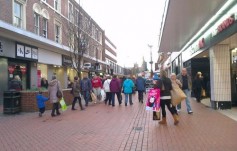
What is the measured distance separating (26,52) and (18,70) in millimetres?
1327

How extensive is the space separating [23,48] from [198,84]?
439 inches

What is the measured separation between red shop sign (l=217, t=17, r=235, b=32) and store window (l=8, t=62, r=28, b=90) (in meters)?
12.8

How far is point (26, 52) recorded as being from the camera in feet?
72.1

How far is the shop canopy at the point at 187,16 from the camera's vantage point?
504 inches

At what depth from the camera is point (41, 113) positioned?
521 inches

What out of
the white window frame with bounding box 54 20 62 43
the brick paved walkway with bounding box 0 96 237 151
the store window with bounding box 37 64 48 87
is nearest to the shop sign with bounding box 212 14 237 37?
the brick paved walkway with bounding box 0 96 237 151

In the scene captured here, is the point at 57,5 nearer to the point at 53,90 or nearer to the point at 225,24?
the point at 53,90

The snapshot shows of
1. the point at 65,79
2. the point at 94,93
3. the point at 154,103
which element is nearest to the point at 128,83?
the point at 94,93

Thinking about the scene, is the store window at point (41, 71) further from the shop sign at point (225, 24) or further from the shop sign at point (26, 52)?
the shop sign at point (225, 24)

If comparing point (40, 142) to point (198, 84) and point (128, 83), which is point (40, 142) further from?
point (198, 84)

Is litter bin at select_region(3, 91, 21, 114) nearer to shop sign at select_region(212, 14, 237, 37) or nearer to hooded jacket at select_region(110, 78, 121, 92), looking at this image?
hooded jacket at select_region(110, 78, 121, 92)

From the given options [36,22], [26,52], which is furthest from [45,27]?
[26,52]

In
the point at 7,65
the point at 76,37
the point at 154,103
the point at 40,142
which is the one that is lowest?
the point at 40,142

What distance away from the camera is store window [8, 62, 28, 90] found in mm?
20320
